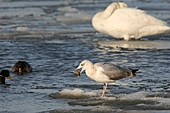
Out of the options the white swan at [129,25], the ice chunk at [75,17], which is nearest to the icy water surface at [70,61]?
the ice chunk at [75,17]

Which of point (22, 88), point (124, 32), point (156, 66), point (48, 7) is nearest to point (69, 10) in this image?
point (48, 7)

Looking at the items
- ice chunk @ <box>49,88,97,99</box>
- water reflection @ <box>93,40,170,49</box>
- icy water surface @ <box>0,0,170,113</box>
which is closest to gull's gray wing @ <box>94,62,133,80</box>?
icy water surface @ <box>0,0,170,113</box>

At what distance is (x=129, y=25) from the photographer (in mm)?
17578

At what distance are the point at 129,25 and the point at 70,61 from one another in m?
4.24

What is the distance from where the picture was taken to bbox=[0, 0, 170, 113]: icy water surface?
9617 millimetres

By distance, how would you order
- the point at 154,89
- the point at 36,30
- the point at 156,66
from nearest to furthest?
the point at 154,89 → the point at 156,66 → the point at 36,30

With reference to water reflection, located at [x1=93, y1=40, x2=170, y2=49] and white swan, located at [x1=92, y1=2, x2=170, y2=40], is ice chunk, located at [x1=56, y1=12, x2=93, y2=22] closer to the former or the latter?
white swan, located at [x1=92, y1=2, x2=170, y2=40]

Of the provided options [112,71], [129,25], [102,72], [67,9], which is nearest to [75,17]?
[67,9]

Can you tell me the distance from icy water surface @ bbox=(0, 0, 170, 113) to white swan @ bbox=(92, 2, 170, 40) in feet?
0.98

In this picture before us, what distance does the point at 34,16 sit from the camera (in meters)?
22.5

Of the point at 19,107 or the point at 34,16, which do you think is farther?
the point at 34,16

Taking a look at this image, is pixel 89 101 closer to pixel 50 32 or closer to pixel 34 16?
pixel 50 32

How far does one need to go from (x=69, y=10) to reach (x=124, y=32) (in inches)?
290

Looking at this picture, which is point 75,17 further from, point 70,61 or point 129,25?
point 70,61
